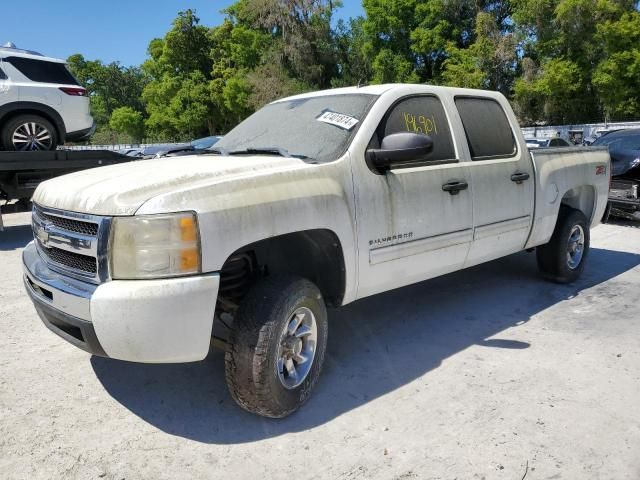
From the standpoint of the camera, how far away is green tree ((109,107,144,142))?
59.5m

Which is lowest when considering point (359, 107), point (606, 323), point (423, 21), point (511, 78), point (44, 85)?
point (606, 323)

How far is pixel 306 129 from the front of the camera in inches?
148

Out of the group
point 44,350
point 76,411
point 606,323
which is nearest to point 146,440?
point 76,411

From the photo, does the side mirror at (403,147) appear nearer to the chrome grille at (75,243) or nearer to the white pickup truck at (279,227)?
the white pickup truck at (279,227)

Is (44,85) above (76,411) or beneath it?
above

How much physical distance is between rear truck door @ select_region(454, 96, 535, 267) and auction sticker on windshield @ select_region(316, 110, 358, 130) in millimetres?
1128

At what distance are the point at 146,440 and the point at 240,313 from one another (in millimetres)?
811

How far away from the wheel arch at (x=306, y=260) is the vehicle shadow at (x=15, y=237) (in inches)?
220

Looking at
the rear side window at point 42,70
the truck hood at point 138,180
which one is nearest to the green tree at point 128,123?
the rear side window at point 42,70

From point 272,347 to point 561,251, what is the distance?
3.72 meters

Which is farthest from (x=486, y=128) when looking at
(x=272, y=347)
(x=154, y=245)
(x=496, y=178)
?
(x=154, y=245)

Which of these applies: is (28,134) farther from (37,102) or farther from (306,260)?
(306,260)

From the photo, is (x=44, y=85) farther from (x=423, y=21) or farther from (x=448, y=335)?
(x=423, y=21)

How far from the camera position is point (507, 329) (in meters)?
4.41
